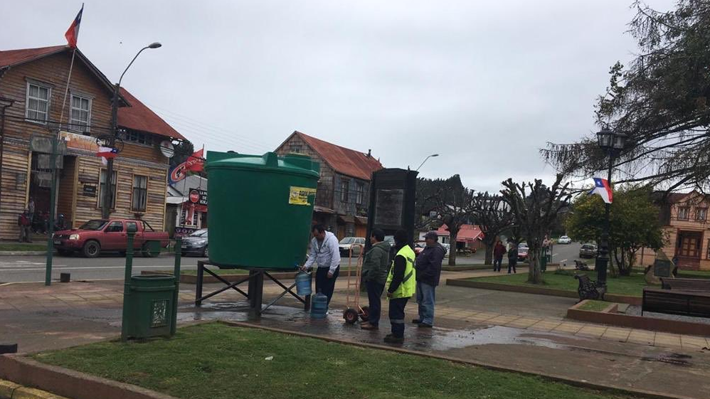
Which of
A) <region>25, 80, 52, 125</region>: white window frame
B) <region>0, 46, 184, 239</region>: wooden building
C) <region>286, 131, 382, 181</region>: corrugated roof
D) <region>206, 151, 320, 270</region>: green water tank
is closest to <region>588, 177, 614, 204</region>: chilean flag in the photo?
<region>206, 151, 320, 270</region>: green water tank

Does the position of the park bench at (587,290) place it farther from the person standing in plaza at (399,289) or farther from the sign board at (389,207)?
the person standing in plaza at (399,289)

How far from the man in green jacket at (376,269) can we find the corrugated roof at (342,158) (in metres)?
41.4

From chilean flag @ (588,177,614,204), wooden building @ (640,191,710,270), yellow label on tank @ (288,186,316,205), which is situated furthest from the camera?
wooden building @ (640,191,710,270)

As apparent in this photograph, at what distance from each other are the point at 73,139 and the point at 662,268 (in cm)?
2717

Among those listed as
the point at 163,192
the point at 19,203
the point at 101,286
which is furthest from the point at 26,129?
the point at 101,286

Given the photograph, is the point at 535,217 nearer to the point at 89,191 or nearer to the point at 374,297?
the point at 374,297

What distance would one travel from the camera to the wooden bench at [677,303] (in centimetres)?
1156

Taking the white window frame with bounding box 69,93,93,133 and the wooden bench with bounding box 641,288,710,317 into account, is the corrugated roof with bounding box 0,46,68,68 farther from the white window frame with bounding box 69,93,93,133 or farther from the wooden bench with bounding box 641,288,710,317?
the wooden bench with bounding box 641,288,710,317

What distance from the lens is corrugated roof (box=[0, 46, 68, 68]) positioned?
88.7ft

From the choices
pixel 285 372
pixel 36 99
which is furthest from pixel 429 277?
pixel 36 99

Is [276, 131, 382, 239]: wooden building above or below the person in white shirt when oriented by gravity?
above

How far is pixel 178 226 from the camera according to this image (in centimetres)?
4150

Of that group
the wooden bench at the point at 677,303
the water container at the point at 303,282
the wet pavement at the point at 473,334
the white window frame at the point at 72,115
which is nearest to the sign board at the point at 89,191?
the white window frame at the point at 72,115

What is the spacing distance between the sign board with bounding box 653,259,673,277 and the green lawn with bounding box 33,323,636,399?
63.7 ft
